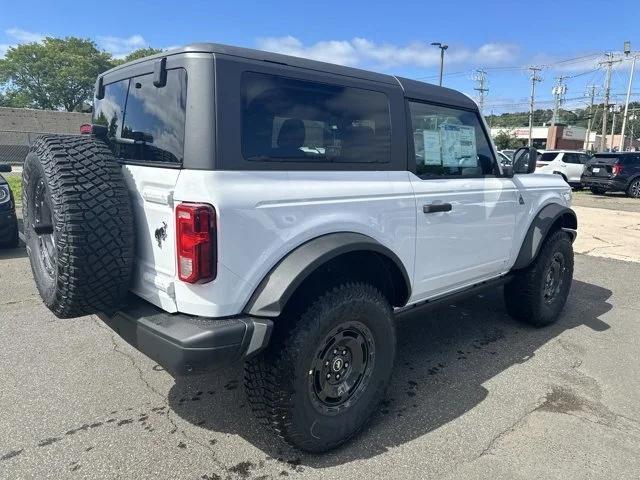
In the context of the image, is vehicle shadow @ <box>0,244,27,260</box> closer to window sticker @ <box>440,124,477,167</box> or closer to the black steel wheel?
the black steel wheel

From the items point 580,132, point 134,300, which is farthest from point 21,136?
point 580,132

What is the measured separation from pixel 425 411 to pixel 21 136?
101ft

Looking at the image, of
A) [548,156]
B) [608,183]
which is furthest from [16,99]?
[608,183]

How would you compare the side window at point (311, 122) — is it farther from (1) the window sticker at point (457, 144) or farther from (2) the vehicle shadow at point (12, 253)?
(2) the vehicle shadow at point (12, 253)

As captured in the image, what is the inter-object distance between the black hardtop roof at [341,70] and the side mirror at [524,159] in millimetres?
593

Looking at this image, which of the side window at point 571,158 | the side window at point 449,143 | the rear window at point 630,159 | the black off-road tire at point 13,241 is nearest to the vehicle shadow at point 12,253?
the black off-road tire at point 13,241

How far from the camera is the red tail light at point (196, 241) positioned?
2.11 metres

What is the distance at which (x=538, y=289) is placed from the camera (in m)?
4.32

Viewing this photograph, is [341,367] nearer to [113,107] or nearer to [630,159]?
[113,107]

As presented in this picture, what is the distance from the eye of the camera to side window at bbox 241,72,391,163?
2328 millimetres

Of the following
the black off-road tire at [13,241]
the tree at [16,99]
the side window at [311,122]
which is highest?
the tree at [16,99]

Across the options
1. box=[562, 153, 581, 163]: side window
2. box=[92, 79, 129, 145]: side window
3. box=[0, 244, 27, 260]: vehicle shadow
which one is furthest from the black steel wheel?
box=[562, 153, 581, 163]: side window

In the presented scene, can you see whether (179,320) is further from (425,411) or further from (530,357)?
(530,357)

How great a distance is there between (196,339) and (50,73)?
2313 inches
